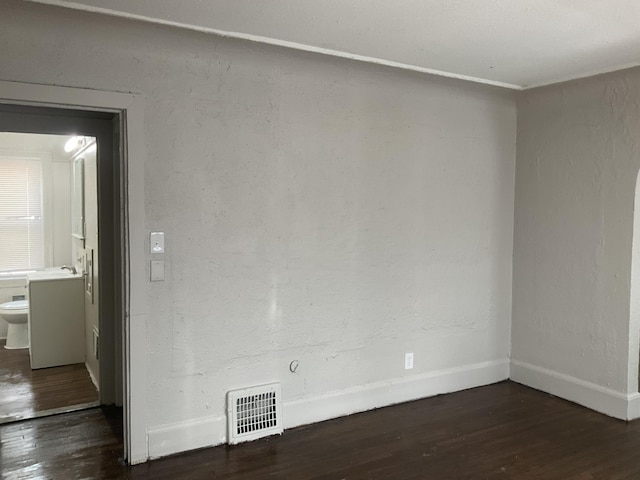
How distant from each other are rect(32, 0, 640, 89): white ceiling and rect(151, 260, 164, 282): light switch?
49.5 inches

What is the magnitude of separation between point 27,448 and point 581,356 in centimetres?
369

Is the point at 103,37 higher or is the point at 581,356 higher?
the point at 103,37

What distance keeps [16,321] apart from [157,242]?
2.93 meters

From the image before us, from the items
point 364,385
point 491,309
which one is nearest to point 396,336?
point 364,385

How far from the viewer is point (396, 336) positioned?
12.2ft

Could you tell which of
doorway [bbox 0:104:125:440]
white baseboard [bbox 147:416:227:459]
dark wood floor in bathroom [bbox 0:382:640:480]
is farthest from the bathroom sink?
white baseboard [bbox 147:416:227:459]

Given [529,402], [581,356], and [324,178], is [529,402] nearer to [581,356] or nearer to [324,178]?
[581,356]

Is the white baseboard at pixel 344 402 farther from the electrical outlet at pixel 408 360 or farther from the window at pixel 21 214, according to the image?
the window at pixel 21 214

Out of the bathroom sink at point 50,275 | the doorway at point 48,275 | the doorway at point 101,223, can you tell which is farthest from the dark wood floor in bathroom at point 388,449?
the bathroom sink at point 50,275

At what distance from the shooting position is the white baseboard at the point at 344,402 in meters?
2.95

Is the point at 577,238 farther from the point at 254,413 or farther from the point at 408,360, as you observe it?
the point at 254,413

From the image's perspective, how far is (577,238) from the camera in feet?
12.4

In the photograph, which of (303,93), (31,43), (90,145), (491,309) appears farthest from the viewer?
(491,309)

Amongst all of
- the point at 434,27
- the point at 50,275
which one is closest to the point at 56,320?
the point at 50,275
